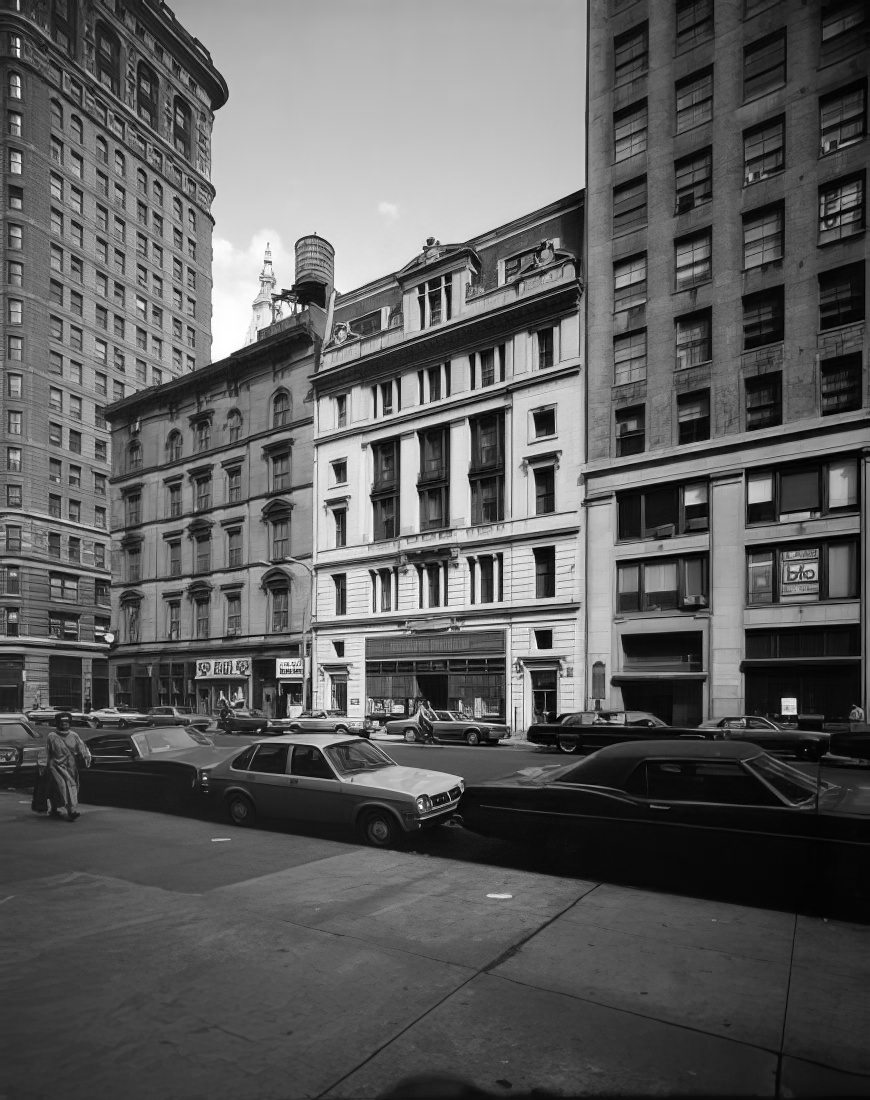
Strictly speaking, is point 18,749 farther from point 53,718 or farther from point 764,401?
point 764,401

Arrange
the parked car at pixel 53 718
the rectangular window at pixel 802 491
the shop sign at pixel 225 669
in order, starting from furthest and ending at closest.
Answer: the shop sign at pixel 225 669 → the parked car at pixel 53 718 → the rectangular window at pixel 802 491

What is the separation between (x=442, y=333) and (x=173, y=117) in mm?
55841

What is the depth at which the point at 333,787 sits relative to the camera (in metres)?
10.1

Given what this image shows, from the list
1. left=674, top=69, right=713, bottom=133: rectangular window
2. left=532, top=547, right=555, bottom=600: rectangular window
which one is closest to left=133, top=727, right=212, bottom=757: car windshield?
left=532, top=547, right=555, bottom=600: rectangular window

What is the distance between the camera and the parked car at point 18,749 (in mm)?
15023

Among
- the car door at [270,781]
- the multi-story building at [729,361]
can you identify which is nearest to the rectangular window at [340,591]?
the multi-story building at [729,361]

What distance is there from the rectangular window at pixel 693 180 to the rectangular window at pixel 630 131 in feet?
7.62

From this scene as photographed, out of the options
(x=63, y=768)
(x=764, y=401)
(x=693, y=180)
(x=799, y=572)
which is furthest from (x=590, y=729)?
(x=693, y=180)

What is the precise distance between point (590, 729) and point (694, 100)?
28.3 metres

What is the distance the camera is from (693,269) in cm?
3259

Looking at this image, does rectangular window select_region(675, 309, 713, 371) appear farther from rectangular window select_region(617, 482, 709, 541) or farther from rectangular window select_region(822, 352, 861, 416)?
rectangular window select_region(617, 482, 709, 541)

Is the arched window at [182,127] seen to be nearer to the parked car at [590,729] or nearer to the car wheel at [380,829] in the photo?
the parked car at [590,729]

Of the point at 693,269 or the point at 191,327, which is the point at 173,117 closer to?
the point at 191,327

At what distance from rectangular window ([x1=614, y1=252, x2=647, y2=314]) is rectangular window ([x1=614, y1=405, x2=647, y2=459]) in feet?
15.7
